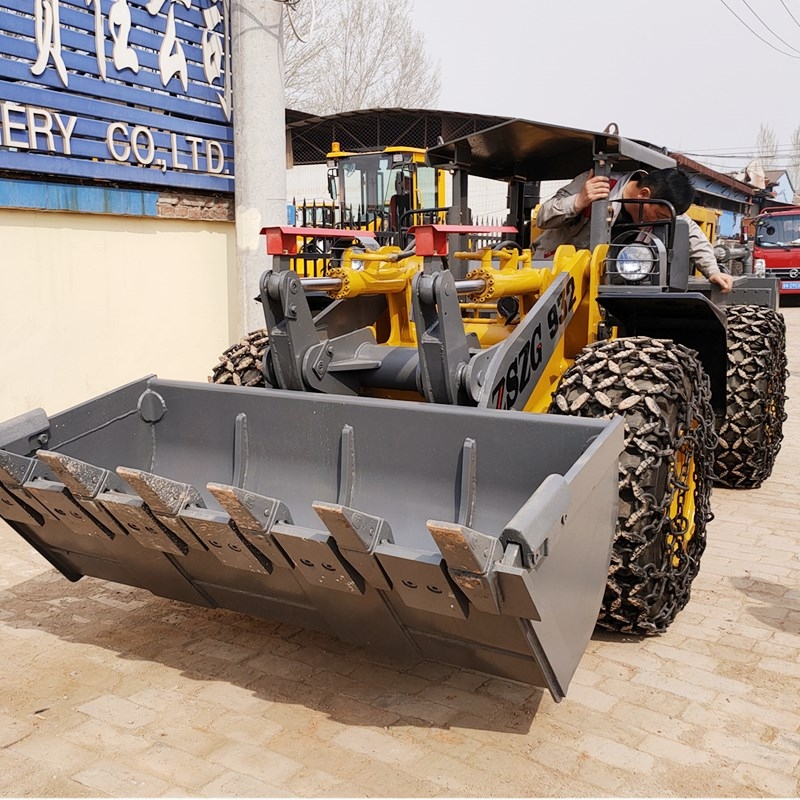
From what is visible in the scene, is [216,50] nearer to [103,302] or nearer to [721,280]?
[103,302]

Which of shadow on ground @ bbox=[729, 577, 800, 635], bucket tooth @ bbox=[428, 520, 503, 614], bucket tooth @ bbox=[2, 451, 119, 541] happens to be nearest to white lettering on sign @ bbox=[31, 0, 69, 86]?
bucket tooth @ bbox=[2, 451, 119, 541]

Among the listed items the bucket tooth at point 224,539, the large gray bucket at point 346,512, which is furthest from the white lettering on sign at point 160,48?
the bucket tooth at point 224,539

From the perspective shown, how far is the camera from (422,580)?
103 inches

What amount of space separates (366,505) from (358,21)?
1308 inches

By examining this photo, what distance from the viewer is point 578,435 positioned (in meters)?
3.16

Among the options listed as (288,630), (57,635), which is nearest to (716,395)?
(288,630)

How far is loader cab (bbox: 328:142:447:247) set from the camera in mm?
12477

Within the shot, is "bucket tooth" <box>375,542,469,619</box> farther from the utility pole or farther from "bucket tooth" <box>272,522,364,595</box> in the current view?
Answer: the utility pole

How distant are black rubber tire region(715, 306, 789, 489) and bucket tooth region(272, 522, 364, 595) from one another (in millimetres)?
3720

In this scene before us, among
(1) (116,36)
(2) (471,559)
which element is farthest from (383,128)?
(2) (471,559)

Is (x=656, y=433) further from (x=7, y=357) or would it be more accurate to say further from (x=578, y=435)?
(x=7, y=357)

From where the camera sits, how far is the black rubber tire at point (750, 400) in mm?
5941

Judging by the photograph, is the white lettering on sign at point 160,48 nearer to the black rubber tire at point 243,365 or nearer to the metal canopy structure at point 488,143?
the metal canopy structure at point 488,143

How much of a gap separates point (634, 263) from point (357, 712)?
2541 millimetres
